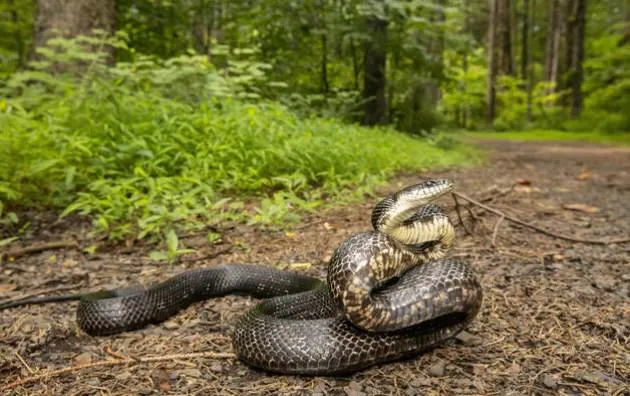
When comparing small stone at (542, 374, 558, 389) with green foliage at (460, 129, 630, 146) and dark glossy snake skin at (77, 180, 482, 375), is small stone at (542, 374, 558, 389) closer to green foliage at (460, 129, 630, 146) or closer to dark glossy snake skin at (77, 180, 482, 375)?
dark glossy snake skin at (77, 180, 482, 375)

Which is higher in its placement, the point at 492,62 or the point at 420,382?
the point at 492,62

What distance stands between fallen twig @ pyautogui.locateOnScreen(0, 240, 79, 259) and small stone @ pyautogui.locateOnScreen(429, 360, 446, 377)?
351 centimetres

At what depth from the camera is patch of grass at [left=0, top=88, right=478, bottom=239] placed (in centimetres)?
475

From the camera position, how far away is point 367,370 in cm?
220

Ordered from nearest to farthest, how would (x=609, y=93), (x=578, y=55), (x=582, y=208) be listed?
1. (x=582, y=208)
2. (x=609, y=93)
3. (x=578, y=55)

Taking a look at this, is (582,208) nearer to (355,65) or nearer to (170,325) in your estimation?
(170,325)

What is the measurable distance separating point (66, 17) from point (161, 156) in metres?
3.27

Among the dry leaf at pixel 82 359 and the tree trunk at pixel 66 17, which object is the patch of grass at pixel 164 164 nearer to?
the tree trunk at pixel 66 17

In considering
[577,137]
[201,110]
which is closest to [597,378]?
[201,110]

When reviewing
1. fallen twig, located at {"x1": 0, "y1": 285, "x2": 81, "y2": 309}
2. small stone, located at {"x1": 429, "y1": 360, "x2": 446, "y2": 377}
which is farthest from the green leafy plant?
small stone, located at {"x1": 429, "y1": 360, "x2": 446, "y2": 377}

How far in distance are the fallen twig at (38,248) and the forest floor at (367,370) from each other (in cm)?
4

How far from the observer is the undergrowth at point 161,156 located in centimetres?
477

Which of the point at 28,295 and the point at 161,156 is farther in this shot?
the point at 161,156

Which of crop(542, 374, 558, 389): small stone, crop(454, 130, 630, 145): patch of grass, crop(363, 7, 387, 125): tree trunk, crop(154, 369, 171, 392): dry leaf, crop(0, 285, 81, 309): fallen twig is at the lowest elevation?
crop(454, 130, 630, 145): patch of grass
